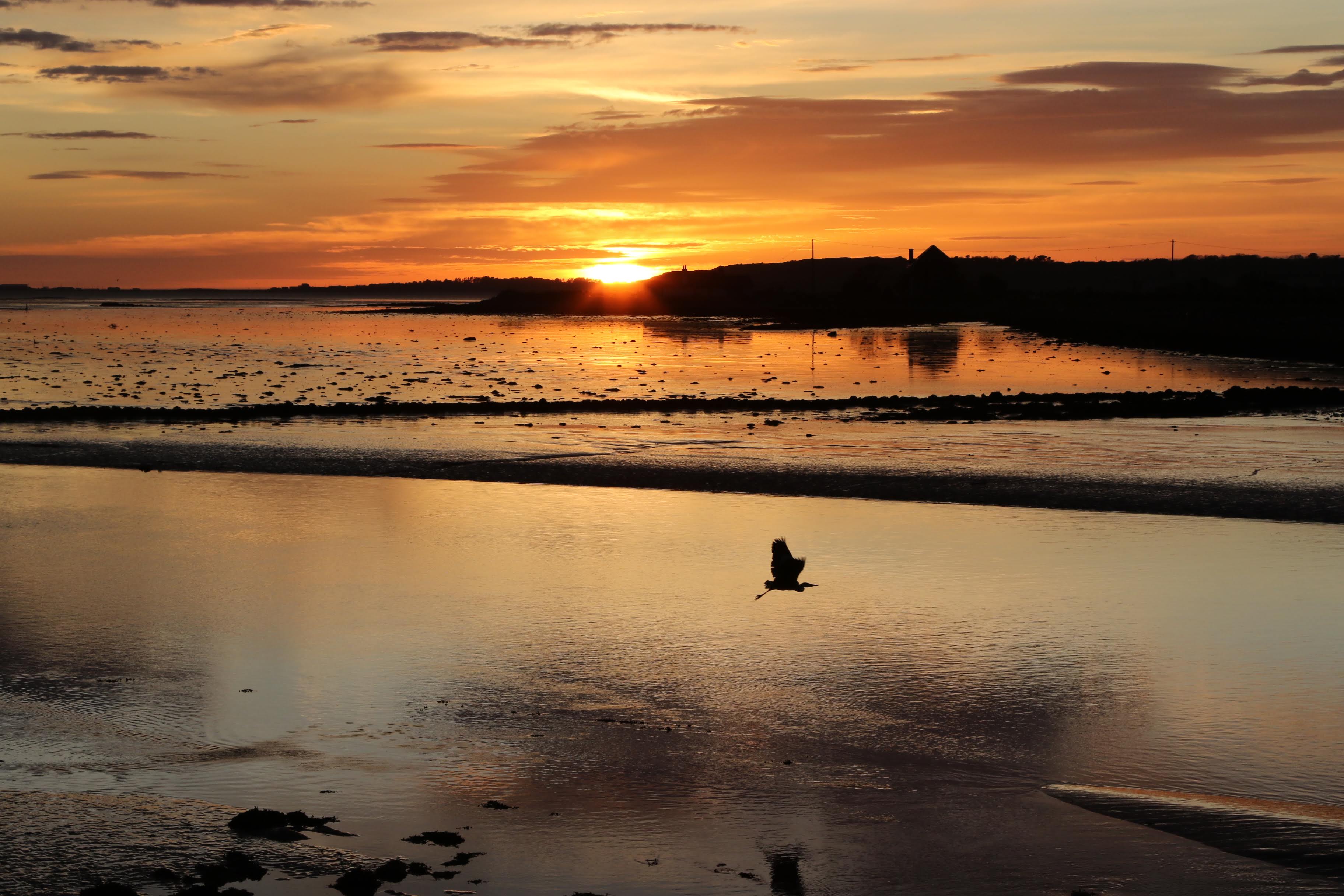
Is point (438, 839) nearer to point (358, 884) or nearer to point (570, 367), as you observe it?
point (358, 884)

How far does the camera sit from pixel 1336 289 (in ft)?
376

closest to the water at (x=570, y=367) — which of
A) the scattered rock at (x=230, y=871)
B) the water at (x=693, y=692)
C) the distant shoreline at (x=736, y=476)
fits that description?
the distant shoreline at (x=736, y=476)

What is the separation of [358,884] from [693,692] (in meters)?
3.99

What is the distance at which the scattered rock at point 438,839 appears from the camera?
291 inches

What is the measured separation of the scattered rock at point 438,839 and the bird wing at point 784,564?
494 centimetres

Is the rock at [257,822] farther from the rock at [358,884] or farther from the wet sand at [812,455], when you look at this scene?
the wet sand at [812,455]

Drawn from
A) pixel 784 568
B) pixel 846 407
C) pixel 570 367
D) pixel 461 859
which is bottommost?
pixel 461 859

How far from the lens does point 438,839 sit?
24.3ft

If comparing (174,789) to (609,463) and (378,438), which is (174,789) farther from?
(378,438)

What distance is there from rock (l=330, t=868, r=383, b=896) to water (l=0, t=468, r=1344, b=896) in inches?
3.3

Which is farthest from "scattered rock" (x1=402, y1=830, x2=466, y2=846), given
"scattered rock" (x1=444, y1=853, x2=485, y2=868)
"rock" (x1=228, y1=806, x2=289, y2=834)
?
"rock" (x1=228, y1=806, x2=289, y2=834)

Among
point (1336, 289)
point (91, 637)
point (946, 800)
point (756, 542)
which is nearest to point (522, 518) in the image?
point (756, 542)

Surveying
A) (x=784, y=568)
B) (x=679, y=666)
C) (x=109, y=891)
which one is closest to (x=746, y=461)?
(x=784, y=568)

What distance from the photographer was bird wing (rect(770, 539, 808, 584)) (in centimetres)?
1170
